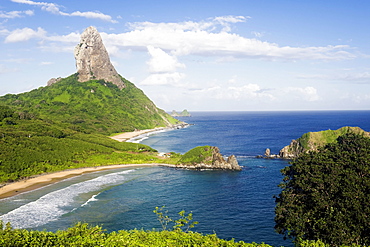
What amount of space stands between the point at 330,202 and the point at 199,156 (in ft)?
285

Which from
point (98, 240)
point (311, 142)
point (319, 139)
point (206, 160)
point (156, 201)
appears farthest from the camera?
point (319, 139)

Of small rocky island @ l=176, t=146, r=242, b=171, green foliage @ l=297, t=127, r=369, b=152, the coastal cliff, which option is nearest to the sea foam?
small rocky island @ l=176, t=146, r=242, b=171

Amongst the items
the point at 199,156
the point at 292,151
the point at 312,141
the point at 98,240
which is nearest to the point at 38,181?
the point at 199,156

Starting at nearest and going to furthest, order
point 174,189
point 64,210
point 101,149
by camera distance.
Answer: point 64,210 < point 174,189 < point 101,149

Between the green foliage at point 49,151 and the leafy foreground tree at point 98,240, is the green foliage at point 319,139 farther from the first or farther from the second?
the leafy foreground tree at point 98,240

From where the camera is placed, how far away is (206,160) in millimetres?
126188

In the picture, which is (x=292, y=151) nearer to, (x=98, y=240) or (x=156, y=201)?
(x=156, y=201)

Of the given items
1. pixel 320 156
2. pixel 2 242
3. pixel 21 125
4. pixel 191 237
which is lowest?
pixel 191 237

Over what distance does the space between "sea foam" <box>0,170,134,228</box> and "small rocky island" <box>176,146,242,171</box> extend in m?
37.6

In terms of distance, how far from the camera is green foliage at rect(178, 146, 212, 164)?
126 meters

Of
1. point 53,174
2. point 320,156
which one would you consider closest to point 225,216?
point 320,156

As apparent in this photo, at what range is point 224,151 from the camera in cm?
16438

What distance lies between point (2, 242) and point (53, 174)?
→ 281 ft

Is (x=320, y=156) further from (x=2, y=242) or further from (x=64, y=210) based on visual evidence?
(x=64, y=210)
